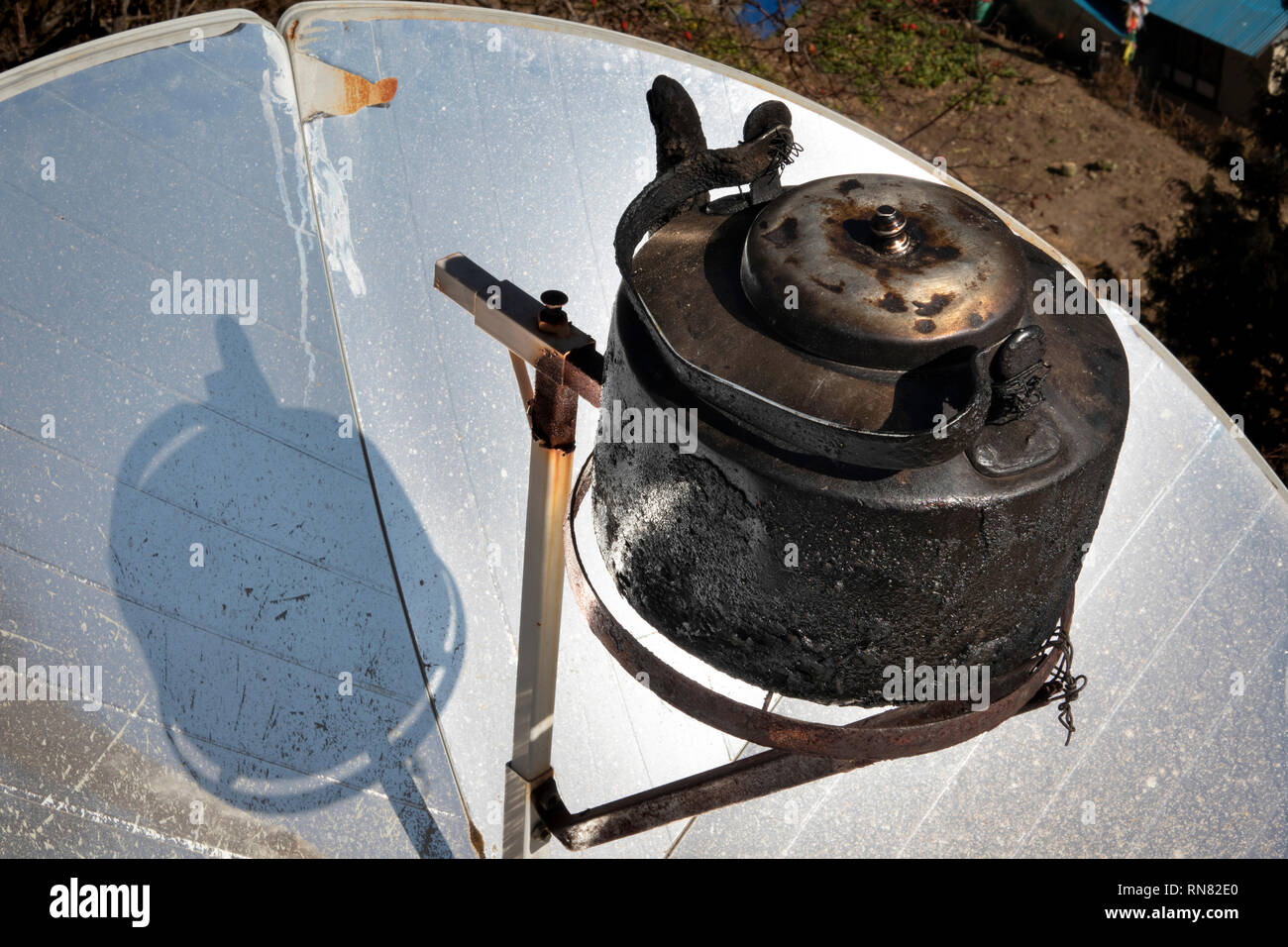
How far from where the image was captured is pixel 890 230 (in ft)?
6.27

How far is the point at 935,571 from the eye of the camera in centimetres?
188

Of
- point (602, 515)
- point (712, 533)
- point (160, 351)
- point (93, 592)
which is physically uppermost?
point (712, 533)

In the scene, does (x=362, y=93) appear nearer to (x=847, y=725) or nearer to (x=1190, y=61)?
(x=847, y=725)

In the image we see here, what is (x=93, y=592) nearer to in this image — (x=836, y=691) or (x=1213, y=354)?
(x=836, y=691)

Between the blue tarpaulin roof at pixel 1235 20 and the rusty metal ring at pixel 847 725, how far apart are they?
1035cm

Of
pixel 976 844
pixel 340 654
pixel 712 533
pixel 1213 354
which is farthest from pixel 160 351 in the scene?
pixel 1213 354

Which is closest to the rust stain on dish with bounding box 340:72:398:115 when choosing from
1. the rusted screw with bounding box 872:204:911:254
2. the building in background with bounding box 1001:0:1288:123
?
the rusted screw with bounding box 872:204:911:254

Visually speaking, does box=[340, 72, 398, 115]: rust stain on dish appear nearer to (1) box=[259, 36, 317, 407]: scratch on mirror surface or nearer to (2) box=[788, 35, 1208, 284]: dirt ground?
(1) box=[259, 36, 317, 407]: scratch on mirror surface

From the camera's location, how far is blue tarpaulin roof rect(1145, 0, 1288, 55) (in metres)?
10.5

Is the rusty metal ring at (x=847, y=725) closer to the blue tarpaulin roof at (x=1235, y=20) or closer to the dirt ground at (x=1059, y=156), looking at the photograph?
the dirt ground at (x=1059, y=156)

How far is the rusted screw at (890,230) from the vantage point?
6.27 ft

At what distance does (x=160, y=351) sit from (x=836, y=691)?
1.98m

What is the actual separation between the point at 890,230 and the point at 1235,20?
35.5ft

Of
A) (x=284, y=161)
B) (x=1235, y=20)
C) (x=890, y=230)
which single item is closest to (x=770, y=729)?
(x=890, y=230)
